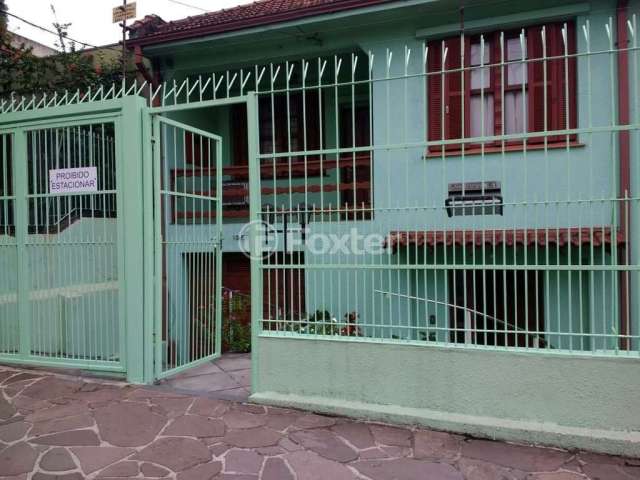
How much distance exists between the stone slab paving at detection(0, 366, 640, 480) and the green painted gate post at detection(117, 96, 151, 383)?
64cm

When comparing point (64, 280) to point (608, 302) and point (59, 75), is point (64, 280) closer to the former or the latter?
point (608, 302)

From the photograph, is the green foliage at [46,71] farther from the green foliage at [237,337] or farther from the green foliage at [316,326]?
the green foliage at [316,326]

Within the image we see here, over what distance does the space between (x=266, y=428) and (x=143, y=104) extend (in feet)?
11.0

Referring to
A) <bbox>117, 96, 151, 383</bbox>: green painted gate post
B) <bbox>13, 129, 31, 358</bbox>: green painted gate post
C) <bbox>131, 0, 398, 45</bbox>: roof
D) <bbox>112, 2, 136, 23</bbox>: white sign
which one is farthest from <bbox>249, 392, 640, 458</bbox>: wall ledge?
<bbox>112, 2, 136, 23</bbox>: white sign

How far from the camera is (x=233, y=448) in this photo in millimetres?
3859

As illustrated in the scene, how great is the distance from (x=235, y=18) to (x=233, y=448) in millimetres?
7036

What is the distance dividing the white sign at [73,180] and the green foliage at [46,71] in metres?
5.09

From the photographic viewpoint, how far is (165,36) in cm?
875

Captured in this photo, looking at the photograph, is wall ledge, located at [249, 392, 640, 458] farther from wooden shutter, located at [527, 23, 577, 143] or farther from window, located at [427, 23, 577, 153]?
wooden shutter, located at [527, 23, 577, 143]

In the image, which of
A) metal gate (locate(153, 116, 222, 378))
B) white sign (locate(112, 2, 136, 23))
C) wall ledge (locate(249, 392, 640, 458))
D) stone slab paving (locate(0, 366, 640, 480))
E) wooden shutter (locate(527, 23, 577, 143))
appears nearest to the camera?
stone slab paving (locate(0, 366, 640, 480))

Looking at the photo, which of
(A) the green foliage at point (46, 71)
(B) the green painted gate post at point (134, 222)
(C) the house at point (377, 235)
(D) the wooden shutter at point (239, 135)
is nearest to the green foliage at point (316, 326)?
(C) the house at point (377, 235)

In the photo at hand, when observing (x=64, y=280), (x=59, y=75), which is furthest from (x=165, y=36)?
(x=64, y=280)

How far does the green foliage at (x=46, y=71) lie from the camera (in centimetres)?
977

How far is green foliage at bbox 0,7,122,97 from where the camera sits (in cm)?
977
